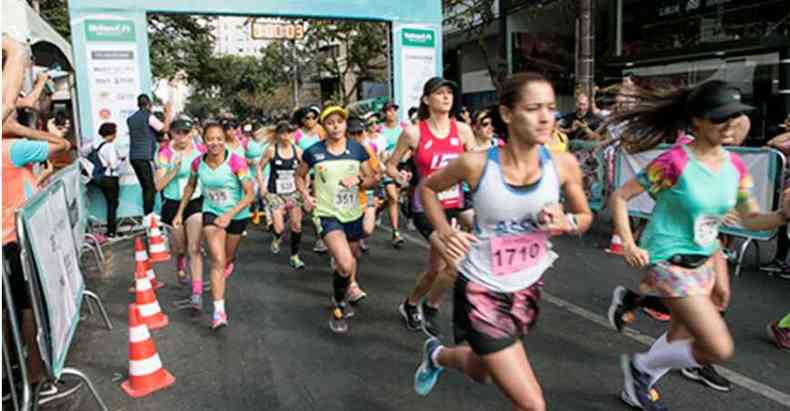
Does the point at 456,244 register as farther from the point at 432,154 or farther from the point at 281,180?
the point at 281,180

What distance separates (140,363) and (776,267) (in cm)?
617

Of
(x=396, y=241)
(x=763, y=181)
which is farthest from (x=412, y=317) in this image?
(x=763, y=181)

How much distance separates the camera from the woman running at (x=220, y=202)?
17.1ft

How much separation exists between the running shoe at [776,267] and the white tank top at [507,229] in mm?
4859

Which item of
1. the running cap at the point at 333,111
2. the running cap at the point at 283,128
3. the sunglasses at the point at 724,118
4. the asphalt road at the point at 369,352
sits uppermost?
the running cap at the point at 333,111

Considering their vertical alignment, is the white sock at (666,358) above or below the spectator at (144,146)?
below

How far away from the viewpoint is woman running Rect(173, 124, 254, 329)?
17.1ft

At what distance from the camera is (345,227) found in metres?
5.21

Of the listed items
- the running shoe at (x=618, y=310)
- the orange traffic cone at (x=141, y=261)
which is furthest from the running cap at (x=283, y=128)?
the running shoe at (x=618, y=310)

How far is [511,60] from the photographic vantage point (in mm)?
22344

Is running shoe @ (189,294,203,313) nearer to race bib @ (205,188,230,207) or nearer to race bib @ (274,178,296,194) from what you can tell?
race bib @ (205,188,230,207)

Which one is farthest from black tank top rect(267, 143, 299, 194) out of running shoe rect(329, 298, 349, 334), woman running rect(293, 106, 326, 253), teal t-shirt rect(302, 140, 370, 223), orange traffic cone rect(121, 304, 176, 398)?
orange traffic cone rect(121, 304, 176, 398)

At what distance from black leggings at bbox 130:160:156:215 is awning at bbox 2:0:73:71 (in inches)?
92.3

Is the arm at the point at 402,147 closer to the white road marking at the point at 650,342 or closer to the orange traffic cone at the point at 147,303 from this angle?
the white road marking at the point at 650,342
